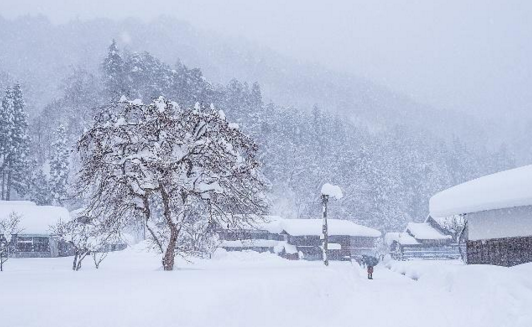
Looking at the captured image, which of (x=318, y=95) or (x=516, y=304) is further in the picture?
(x=318, y=95)

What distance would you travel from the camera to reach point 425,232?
60000 mm

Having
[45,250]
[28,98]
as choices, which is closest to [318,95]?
[28,98]

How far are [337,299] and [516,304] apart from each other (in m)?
4.79

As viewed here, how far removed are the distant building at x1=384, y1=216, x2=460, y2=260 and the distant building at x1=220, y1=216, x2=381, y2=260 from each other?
287 inches

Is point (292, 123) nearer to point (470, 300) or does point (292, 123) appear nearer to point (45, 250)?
point (45, 250)

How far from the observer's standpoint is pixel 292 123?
92125 mm

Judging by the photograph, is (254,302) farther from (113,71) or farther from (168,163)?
(113,71)

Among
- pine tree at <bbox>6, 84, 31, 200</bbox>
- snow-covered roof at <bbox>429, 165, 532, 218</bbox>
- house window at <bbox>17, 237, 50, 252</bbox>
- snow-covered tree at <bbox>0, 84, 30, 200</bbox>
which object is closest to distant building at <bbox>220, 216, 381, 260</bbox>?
house window at <bbox>17, 237, 50, 252</bbox>

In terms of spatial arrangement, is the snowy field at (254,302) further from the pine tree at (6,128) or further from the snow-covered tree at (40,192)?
the pine tree at (6,128)

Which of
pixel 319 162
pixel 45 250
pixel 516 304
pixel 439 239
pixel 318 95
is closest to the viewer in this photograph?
pixel 516 304

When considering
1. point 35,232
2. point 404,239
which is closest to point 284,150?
point 404,239

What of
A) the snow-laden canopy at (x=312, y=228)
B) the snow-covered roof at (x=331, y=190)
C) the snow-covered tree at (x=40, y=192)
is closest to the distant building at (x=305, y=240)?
the snow-laden canopy at (x=312, y=228)

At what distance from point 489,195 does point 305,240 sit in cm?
3374

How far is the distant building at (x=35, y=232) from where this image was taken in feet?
140
